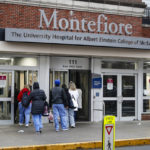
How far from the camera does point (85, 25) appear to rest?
48.3 feet

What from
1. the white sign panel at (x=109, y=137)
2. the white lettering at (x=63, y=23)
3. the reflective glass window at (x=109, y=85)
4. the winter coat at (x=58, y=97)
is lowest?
the white sign panel at (x=109, y=137)

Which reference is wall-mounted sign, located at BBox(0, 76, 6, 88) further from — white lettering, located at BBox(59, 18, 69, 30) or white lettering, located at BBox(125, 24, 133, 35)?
white lettering, located at BBox(125, 24, 133, 35)

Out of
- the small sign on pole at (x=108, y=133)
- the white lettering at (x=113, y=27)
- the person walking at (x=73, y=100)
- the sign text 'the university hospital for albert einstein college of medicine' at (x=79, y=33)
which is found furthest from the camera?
the white lettering at (x=113, y=27)

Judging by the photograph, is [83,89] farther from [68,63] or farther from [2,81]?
[2,81]

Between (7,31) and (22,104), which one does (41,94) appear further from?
(7,31)

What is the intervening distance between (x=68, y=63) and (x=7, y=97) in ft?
9.48

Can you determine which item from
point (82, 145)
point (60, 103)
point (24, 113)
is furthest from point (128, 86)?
point (82, 145)

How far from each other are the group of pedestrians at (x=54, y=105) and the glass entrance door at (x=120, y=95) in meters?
2.19

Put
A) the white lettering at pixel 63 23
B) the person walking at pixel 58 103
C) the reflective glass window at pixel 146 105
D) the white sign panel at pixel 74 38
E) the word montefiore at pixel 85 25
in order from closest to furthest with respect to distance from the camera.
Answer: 1. the person walking at pixel 58 103
2. the white sign panel at pixel 74 38
3. the word montefiore at pixel 85 25
4. the white lettering at pixel 63 23
5. the reflective glass window at pixel 146 105

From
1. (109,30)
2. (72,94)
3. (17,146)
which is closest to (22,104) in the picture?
(72,94)

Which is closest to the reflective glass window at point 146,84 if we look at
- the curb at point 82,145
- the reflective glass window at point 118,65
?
the reflective glass window at point 118,65

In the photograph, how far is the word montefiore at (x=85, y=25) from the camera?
1408 centimetres

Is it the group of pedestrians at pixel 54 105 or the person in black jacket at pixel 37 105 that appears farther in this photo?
the group of pedestrians at pixel 54 105

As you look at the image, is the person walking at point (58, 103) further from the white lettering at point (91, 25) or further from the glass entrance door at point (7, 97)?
the white lettering at point (91, 25)
